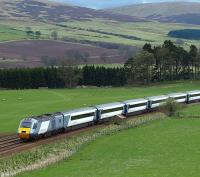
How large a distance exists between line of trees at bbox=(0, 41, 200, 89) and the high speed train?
5083 cm

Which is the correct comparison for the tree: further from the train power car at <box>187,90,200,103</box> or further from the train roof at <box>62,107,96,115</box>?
the train roof at <box>62,107,96,115</box>

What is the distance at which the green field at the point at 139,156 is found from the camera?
34.9m

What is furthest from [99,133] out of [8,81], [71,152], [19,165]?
[8,81]

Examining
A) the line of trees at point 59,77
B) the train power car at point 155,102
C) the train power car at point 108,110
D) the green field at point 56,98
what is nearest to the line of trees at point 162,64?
the line of trees at point 59,77

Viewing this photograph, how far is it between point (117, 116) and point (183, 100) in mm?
29022

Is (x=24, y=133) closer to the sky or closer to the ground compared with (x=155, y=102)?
closer to the sky

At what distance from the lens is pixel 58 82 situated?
15688 cm

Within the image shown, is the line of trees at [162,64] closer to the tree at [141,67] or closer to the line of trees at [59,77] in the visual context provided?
the tree at [141,67]

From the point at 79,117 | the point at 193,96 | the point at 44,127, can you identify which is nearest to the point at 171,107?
the point at 193,96

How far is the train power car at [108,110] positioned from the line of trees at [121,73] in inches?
2707

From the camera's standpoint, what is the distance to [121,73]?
158750 millimetres

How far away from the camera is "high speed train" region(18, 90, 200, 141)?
195ft

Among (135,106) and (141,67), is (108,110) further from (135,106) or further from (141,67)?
(141,67)

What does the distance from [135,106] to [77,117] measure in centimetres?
2044
